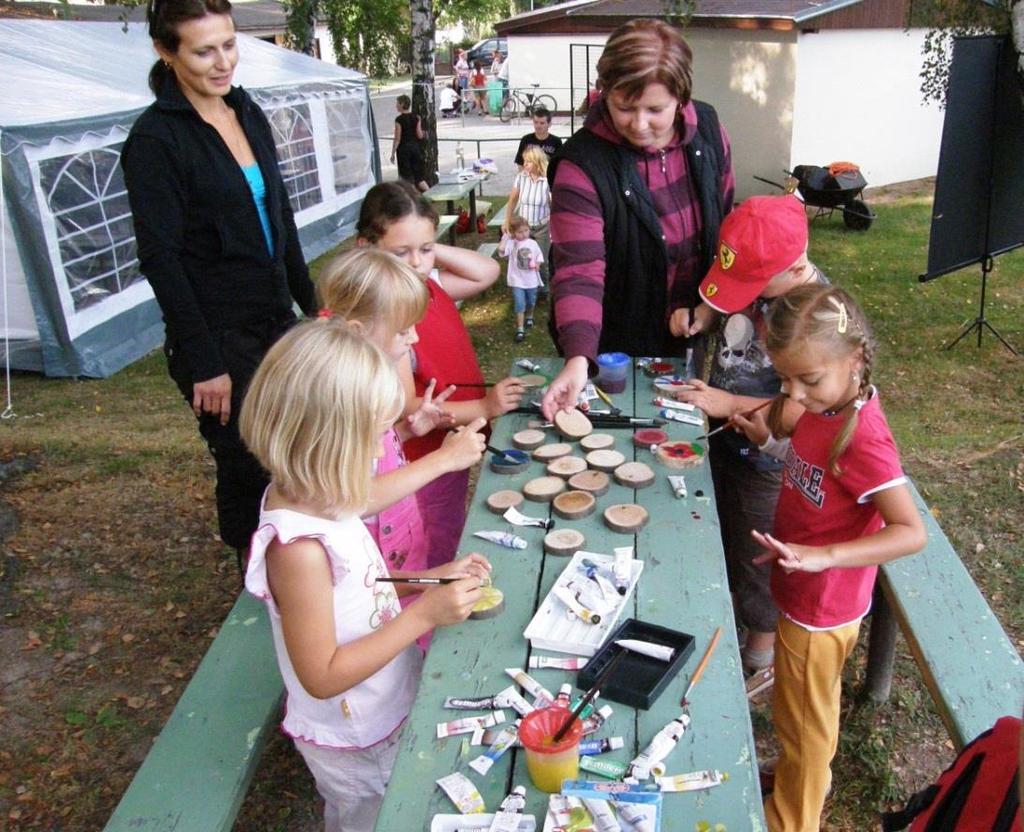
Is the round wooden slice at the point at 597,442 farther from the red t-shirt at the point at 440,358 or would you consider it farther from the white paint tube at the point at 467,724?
the white paint tube at the point at 467,724

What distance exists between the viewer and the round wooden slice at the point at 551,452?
224 cm

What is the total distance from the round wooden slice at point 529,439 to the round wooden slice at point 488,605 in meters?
0.67

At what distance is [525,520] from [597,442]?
41 centimetres

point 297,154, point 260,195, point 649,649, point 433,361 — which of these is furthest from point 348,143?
point 649,649

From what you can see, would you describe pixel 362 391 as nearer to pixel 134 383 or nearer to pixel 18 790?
pixel 18 790

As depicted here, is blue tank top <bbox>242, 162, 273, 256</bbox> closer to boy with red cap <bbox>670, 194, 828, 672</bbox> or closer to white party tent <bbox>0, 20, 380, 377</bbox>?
boy with red cap <bbox>670, 194, 828, 672</bbox>

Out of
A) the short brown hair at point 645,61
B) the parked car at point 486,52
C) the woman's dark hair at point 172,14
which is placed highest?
the parked car at point 486,52

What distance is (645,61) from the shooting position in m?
2.19

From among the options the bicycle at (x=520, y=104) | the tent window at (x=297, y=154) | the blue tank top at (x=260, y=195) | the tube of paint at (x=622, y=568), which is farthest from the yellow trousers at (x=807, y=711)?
the bicycle at (x=520, y=104)

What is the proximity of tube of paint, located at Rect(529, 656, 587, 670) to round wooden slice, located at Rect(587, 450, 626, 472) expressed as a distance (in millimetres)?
704

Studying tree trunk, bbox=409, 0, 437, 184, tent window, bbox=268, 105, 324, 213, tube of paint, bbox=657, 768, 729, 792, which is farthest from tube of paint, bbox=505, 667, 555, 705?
tree trunk, bbox=409, 0, 437, 184

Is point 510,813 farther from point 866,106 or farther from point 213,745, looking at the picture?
point 866,106

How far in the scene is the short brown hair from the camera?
7.22 ft

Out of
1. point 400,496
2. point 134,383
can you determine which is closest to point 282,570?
point 400,496
